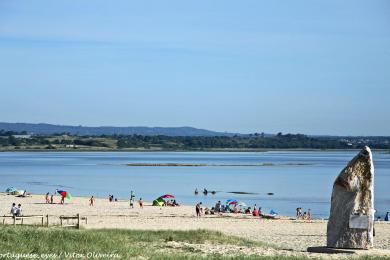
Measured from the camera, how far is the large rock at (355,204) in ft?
68.9

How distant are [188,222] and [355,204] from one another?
18.7 metres

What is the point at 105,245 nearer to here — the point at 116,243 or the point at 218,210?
the point at 116,243

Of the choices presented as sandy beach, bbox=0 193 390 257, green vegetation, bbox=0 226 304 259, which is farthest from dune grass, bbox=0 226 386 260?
sandy beach, bbox=0 193 390 257

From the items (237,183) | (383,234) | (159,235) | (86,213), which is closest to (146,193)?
(237,183)

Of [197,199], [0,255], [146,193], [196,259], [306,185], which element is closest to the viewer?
[0,255]

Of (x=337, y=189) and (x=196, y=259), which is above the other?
(x=337, y=189)

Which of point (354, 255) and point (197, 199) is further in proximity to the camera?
point (197, 199)

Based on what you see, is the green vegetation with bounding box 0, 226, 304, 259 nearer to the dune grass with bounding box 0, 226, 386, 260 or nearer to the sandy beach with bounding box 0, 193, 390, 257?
the dune grass with bounding box 0, 226, 386, 260

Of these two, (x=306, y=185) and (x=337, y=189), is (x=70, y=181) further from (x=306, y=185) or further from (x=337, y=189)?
(x=337, y=189)

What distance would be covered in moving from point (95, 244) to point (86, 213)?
25.2 meters

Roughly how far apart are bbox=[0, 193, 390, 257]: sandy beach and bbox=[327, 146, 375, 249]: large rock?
4875 mm

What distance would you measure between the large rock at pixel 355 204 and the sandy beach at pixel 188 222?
4.87 meters

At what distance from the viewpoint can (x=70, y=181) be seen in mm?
91375

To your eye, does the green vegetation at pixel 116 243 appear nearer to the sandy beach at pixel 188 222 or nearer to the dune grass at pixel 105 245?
the dune grass at pixel 105 245
